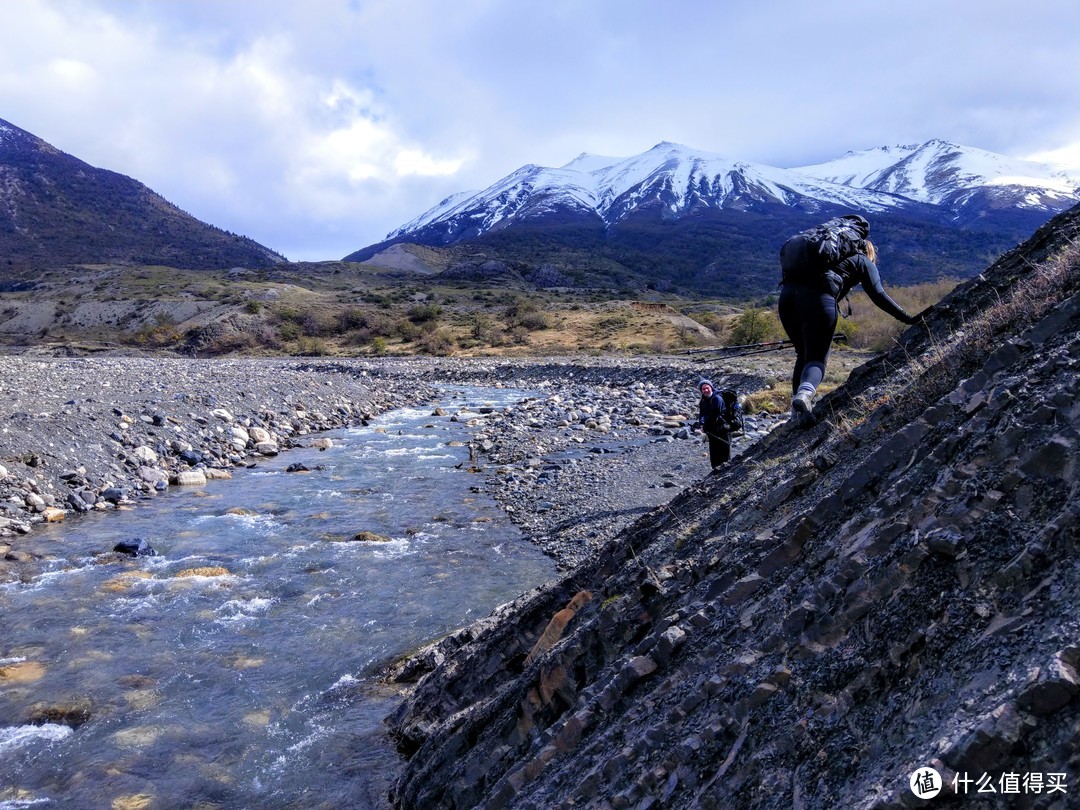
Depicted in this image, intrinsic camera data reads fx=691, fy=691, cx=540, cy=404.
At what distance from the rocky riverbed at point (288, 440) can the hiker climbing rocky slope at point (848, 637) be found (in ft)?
19.8

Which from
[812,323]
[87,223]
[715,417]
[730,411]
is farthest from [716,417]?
[87,223]

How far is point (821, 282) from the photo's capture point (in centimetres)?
686

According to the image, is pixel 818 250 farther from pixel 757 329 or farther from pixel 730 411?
pixel 757 329

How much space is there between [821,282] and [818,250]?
32 centimetres

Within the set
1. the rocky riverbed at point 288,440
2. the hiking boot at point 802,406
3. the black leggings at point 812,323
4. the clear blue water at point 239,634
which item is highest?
the black leggings at point 812,323

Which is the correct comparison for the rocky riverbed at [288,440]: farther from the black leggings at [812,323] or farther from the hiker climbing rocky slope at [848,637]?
the hiker climbing rocky slope at [848,637]

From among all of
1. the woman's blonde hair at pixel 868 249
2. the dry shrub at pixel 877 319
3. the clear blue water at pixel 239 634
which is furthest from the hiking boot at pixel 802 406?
the dry shrub at pixel 877 319

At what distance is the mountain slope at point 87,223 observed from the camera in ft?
425

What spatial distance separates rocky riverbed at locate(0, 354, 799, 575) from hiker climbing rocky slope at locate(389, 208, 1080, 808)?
19.8ft

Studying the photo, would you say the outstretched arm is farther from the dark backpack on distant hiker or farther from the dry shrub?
Answer: the dry shrub

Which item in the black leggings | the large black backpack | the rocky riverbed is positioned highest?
the large black backpack

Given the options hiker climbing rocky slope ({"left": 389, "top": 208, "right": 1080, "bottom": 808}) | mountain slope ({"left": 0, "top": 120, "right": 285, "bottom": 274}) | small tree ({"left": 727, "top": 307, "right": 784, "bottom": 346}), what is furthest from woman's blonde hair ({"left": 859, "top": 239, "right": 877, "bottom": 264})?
mountain slope ({"left": 0, "top": 120, "right": 285, "bottom": 274})

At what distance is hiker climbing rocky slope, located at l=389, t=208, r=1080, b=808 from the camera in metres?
2.24

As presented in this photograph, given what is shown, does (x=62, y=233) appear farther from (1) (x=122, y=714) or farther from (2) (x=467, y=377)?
(1) (x=122, y=714)
